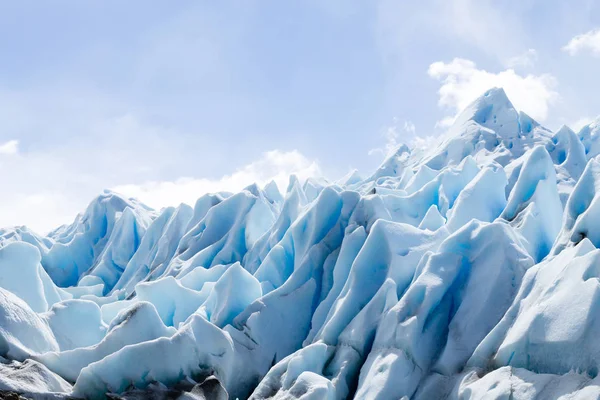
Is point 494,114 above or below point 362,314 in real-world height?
above

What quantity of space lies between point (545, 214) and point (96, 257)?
57.8ft

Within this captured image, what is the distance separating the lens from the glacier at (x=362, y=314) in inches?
284

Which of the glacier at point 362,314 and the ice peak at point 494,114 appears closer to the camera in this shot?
the glacier at point 362,314

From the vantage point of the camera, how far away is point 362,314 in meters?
9.69

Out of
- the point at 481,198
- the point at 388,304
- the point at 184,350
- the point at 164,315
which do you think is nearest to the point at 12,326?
the point at 184,350

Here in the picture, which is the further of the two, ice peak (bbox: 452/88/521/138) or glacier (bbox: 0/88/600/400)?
ice peak (bbox: 452/88/521/138)

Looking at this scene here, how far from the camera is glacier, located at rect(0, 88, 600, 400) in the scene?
23.7ft

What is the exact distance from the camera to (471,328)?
8344 millimetres

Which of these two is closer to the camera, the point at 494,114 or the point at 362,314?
the point at 362,314

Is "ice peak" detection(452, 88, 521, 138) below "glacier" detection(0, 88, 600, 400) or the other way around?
the other way around

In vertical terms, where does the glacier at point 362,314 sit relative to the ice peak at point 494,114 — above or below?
below

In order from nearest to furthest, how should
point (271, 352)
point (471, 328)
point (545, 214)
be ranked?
point (471, 328) → point (271, 352) → point (545, 214)

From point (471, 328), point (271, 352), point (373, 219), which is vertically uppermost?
point (373, 219)

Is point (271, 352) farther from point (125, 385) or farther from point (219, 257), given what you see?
point (219, 257)
